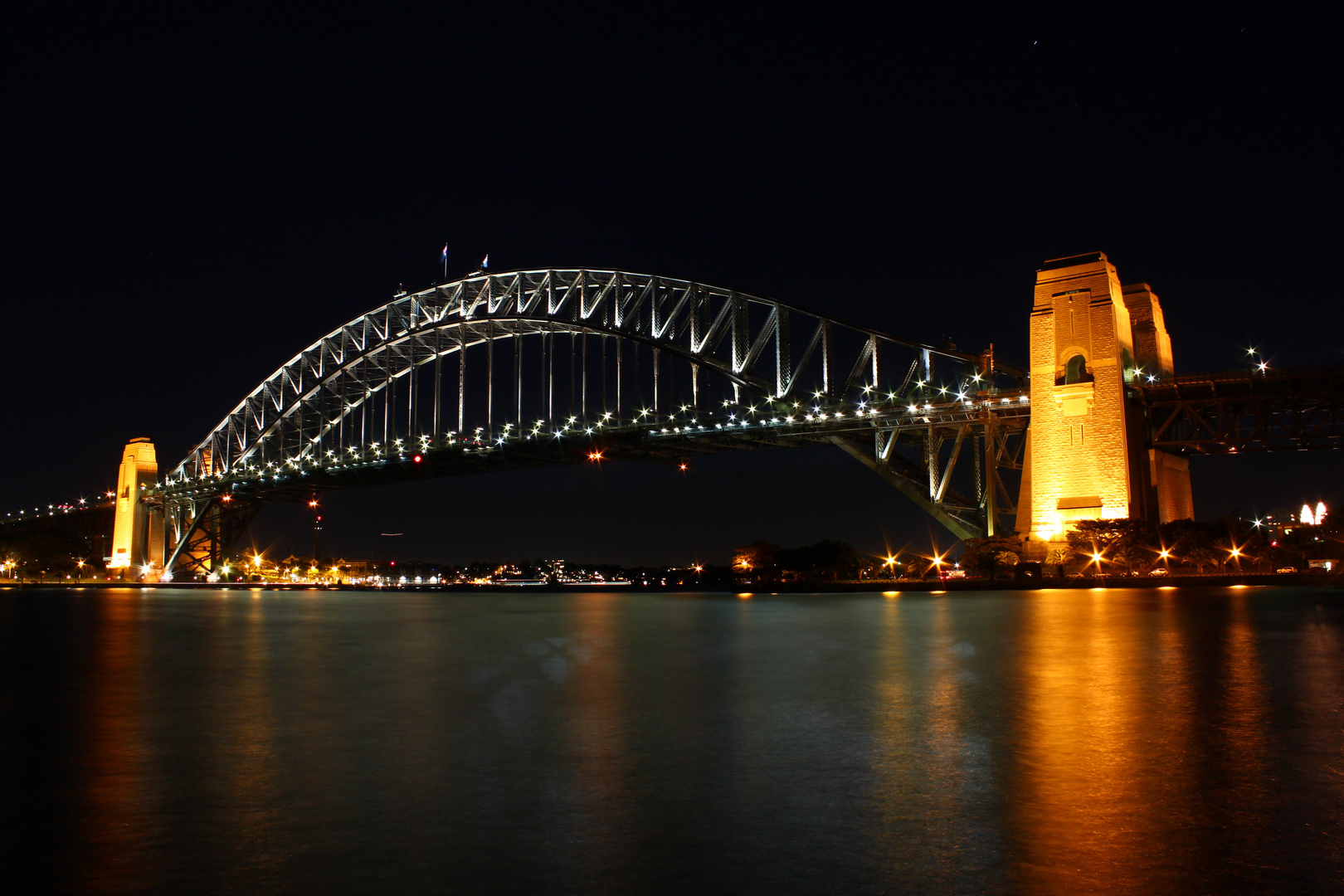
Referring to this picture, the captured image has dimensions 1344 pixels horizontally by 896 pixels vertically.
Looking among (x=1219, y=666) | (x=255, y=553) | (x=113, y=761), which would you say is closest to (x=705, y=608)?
(x=1219, y=666)

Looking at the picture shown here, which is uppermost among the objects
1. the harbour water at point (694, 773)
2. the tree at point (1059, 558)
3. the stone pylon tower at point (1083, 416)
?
the stone pylon tower at point (1083, 416)

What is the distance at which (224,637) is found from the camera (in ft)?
63.3

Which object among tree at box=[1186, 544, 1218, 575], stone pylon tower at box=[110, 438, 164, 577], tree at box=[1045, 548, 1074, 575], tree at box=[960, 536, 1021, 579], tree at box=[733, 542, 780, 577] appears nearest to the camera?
tree at box=[1186, 544, 1218, 575]

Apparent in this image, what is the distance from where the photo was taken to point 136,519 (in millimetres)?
79250

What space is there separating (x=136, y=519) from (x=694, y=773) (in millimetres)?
85128

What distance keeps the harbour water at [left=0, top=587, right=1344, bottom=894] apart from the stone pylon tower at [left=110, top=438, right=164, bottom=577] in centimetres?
7418

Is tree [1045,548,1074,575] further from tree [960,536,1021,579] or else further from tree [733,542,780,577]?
tree [733,542,780,577]

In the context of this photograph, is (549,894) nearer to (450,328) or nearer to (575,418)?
(575,418)

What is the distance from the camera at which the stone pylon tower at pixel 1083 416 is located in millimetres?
35781

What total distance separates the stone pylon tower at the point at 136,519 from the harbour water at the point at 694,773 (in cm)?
7418

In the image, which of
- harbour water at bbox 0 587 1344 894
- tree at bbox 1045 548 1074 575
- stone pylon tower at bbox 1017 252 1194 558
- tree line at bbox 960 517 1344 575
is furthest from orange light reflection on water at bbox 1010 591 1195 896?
stone pylon tower at bbox 1017 252 1194 558

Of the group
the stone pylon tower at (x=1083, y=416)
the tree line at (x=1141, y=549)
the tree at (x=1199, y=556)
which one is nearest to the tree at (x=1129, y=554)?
the tree line at (x=1141, y=549)

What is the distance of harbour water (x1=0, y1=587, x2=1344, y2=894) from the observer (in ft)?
13.4

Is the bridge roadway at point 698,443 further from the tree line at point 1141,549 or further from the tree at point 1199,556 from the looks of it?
the tree at point 1199,556
